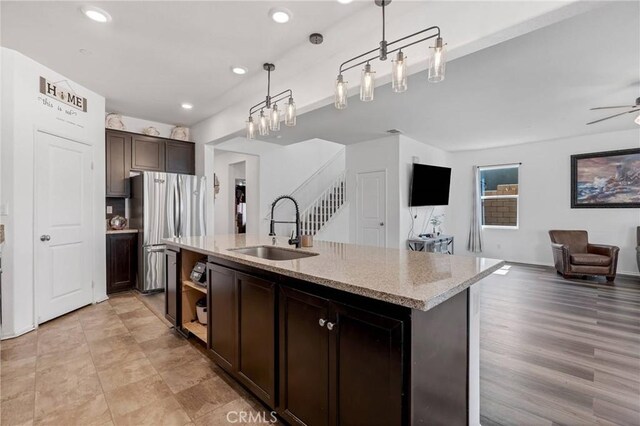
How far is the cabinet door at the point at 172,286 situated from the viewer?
299cm

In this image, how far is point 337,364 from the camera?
4.58ft

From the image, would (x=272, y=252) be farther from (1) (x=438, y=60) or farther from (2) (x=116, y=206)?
(2) (x=116, y=206)

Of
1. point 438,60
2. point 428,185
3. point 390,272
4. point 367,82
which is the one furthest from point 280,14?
point 428,185

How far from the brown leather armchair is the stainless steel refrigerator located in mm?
6472

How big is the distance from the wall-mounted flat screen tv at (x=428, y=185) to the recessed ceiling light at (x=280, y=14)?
12.9 ft

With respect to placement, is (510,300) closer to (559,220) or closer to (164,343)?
(559,220)

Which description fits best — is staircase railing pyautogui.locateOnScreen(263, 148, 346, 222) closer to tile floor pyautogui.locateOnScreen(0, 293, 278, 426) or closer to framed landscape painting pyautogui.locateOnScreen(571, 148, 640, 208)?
tile floor pyautogui.locateOnScreen(0, 293, 278, 426)

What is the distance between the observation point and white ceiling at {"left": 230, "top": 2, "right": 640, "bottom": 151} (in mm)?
2465

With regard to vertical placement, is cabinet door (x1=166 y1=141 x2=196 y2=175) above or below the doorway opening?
above

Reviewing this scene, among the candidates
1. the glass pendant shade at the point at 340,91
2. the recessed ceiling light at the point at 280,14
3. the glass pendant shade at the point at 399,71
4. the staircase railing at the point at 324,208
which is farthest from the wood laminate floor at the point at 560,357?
the staircase railing at the point at 324,208

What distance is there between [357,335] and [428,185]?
514 cm

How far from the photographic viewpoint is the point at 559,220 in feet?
20.2

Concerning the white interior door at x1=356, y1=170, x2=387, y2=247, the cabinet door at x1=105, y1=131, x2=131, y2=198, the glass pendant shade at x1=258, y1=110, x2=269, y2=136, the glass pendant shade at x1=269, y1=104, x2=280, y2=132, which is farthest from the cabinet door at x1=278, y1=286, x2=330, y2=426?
the white interior door at x1=356, y1=170, x2=387, y2=247

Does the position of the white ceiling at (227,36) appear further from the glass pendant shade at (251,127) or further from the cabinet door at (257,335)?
the cabinet door at (257,335)
